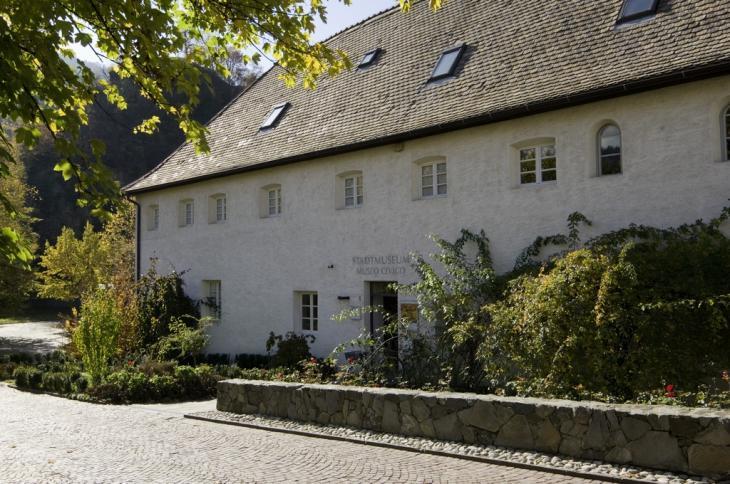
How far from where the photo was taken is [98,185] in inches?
222

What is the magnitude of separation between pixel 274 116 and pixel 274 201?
2.78 meters

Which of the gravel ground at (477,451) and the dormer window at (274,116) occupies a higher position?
the dormer window at (274,116)

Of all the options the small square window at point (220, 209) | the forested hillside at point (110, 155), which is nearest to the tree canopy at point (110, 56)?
the small square window at point (220, 209)

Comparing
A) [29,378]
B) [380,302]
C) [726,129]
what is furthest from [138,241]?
[726,129]

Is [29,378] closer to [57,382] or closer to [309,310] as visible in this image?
[57,382]

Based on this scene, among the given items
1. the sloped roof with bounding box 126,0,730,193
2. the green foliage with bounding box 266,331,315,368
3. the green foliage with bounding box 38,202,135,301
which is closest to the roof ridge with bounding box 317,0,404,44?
the sloped roof with bounding box 126,0,730,193

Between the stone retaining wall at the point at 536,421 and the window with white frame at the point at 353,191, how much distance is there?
5750mm

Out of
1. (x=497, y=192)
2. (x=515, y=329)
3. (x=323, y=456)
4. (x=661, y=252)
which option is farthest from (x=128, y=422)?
(x=661, y=252)

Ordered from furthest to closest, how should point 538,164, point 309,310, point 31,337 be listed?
point 31,337
point 309,310
point 538,164

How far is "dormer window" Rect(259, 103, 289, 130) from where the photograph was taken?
723 inches

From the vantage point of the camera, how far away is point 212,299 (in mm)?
19000

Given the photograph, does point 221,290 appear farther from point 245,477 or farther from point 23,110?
point 23,110

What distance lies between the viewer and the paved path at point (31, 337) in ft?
87.3

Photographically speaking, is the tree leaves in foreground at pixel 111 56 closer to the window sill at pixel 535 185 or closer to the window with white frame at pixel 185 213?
the window sill at pixel 535 185
